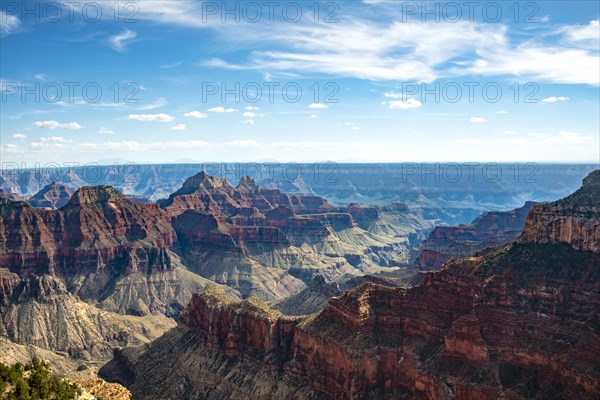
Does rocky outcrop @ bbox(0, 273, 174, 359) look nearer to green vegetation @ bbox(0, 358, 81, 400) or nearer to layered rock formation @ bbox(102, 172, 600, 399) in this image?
layered rock formation @ bbox(102, 172, 600, 399)

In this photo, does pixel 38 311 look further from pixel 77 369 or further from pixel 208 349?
pixel 208 349

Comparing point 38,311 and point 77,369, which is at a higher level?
point 38,311

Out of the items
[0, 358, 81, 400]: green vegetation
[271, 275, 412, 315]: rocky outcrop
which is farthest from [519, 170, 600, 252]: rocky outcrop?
[271, 275, 412, 315]: rocky outcrop

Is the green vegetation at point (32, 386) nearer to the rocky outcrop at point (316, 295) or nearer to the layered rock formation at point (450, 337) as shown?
the layered rock formation at point (450, 337)

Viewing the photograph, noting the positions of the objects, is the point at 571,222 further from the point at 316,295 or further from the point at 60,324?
the point at 60,324

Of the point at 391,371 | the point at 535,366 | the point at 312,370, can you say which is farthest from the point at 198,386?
the point at 535,366

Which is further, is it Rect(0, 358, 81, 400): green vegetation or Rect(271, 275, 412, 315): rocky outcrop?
Rect(271, 275, 412, 315): rocky outcrop
